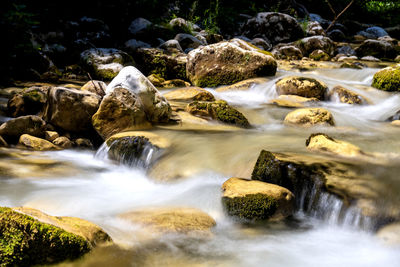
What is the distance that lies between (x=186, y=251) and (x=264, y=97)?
711 cm

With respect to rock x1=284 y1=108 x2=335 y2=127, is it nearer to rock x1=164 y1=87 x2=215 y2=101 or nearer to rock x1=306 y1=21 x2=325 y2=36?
rock x1=164 y1=87 x2=215 y2=101

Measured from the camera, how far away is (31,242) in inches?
87.7

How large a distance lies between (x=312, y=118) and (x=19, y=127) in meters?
5.10

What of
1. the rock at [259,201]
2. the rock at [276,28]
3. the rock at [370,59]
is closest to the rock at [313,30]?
the rock at [276,28]

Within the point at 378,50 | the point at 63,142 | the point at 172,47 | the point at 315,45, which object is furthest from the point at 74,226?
the point at 378,50

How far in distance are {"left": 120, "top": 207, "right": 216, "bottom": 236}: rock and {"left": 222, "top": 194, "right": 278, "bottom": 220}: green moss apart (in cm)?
26

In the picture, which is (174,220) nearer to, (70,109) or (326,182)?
(326,182)

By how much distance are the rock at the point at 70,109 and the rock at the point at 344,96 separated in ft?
18.8

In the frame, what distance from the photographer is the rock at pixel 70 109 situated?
20.9 feet

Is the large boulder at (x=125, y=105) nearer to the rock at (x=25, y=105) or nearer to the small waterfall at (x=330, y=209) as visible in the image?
the rock at (x=25, y=105)

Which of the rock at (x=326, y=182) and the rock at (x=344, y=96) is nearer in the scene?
the rock at (x=326, y=182)

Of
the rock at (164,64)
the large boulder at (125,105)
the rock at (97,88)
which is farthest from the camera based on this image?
the rock at (164,64)

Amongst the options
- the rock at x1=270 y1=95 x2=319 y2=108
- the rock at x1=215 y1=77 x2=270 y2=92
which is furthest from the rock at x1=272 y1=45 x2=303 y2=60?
the rock at x1=270 y1=95 x2=319 y2=108

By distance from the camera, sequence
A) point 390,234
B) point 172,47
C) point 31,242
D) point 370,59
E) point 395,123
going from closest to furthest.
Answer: point 31,242, point 390,234, point 395,123, point 172,47, point 370,59
